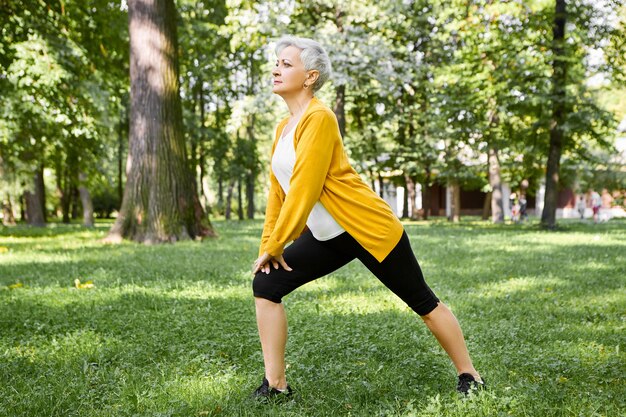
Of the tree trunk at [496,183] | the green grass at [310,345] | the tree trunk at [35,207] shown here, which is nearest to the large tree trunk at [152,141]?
the green grass at [310,345]

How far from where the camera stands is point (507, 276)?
9.02 m

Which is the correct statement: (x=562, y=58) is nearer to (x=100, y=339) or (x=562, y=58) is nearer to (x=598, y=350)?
(x=598, y=350)

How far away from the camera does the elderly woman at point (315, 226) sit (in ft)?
11.0

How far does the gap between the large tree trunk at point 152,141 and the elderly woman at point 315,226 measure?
10.9 metres

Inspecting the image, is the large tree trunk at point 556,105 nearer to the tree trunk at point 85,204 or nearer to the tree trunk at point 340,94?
the tree trunk at point 340,94

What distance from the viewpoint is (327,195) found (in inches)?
136

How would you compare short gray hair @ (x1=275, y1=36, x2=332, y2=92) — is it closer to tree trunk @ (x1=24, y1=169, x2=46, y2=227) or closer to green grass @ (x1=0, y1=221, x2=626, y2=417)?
green grass @ (x1=0, y1=221, x2=626, y2=417)

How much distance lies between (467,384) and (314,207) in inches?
57.9

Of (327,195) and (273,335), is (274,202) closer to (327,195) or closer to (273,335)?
(327,195)

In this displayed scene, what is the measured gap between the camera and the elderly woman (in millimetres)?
3365

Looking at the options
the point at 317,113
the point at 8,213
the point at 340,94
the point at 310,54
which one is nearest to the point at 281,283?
the point at 317,113

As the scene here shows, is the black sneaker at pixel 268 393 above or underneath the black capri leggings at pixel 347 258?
underneath

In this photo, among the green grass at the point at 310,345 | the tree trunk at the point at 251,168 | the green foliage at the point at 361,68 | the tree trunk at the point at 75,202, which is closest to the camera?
the green grass at the point at 310,345

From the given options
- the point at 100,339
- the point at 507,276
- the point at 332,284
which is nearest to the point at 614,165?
the point at 507,276
